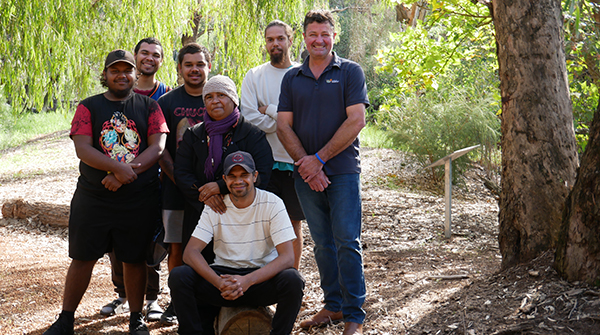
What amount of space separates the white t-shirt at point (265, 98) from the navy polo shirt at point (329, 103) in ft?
1.75

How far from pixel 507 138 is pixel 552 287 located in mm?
1117

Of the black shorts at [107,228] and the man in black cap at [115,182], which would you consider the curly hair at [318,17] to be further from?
the black shorts at [107,228]

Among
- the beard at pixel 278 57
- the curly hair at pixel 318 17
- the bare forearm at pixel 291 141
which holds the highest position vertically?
the curly hair at pixel 318 17

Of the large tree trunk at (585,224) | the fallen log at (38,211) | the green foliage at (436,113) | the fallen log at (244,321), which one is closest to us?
the large tree trunk at (585,224)

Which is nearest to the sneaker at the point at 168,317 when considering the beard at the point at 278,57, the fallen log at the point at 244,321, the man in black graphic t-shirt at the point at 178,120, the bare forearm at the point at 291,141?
the man in black graphic t-shirt at the point at 178,120

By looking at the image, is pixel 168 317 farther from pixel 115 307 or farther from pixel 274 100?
pixel 274 100

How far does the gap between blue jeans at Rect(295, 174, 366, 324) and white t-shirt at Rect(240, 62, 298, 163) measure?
0.58m

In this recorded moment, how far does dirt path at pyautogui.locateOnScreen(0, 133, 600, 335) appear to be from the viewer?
2.90m

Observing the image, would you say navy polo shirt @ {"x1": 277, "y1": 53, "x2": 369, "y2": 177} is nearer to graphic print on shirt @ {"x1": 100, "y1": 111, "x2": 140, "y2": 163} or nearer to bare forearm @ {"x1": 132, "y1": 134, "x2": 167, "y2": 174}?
bare forearm @ {"x1": 132, "y1": 134, "x2": 167, "y2": 174}

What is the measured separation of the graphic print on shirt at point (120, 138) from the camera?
333 cm

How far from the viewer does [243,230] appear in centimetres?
311

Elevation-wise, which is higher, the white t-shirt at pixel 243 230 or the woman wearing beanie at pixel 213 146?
the woman wearing beanie at pixel 213 146

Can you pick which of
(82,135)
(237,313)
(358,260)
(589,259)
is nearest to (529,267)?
(589,259)

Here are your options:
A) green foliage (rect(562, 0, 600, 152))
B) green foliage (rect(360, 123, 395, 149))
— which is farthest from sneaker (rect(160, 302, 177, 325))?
green foliage (rect(360, 123, 395, 149))
